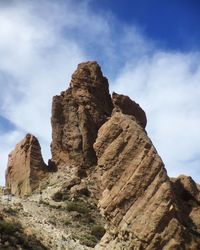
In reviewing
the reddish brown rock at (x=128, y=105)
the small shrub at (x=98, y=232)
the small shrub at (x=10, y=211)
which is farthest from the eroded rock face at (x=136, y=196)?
the reddish brown rock at (x=128, y=105)

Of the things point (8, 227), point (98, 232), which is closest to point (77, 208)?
point (98, 232)

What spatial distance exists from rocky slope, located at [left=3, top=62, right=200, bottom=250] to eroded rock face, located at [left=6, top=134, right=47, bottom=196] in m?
0.17

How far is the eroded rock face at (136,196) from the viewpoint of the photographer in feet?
83.3

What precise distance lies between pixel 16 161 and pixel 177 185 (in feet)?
158

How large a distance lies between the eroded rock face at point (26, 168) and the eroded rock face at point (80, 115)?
2.70 meters

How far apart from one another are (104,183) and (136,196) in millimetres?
2036

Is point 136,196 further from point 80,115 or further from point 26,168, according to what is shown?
point 80,115

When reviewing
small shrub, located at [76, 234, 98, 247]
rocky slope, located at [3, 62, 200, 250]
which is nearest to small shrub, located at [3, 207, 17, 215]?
rocky slope, located at [3, 62, 200, 250]

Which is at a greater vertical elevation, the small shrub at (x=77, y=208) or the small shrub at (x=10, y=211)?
the small shrub at (x=77, y=208)

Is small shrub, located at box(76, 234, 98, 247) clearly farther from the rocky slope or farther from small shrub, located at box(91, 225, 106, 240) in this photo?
small shrub, located at box(91, 225, 106, 240)

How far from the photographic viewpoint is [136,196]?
2653 cm

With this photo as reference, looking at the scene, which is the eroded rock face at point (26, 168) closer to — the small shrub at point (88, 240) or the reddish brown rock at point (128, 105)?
the reddish brown rock at point (128, 105)

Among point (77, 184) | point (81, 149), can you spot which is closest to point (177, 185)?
point (77, 184)

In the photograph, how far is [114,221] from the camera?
26.9m
